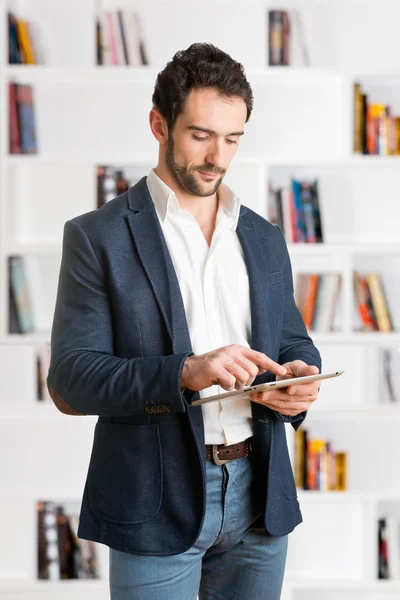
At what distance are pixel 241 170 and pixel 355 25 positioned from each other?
0.72 meters

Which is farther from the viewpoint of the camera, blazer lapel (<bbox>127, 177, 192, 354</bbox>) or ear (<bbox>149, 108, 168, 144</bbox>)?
ear (<bbox>149, 108, 168, 144</bbox>)

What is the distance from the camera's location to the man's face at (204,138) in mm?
1542

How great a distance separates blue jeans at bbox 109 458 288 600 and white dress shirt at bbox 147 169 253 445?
8cm

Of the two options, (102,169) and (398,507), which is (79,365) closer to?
(102,169)

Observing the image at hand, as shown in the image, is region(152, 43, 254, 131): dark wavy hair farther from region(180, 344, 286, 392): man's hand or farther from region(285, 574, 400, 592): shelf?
region(285, 574, 400, 592): shelf

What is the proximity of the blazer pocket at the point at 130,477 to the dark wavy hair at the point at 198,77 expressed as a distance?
0.56 m

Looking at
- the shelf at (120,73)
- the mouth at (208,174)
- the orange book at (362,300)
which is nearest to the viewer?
the mouth at (208,174)

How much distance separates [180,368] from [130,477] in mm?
239

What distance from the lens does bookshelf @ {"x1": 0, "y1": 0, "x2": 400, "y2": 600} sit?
3.25 m

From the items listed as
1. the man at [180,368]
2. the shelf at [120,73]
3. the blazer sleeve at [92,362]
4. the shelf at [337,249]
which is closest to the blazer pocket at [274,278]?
the man at [180,368]

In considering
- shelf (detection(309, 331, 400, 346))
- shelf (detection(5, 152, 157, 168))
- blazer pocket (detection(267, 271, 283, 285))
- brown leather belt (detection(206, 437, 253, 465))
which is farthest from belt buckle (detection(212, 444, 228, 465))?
shelf (detection(5, 152, 157, 168))

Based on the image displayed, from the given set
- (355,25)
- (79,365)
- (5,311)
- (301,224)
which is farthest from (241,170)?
(79,365)

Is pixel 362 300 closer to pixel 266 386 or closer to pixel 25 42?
pixel 25 42

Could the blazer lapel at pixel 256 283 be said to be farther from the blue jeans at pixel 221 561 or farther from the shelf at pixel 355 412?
the shelf at pixel 355 412
